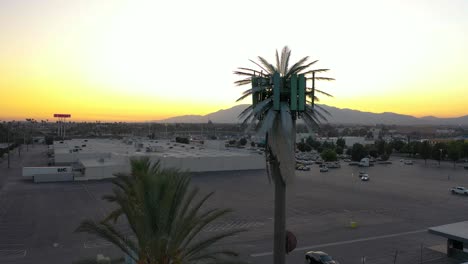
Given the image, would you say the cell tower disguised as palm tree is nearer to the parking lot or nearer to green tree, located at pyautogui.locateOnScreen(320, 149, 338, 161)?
the parking lot

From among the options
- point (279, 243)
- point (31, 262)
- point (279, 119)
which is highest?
point (279, 119)

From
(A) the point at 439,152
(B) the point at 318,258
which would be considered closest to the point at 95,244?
(B) the point at 318,258

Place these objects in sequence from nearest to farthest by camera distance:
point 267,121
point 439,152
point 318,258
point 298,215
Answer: point 267,121 < point 318,258 < point 298,215 < point 439,152

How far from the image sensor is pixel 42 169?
4831 centimetres

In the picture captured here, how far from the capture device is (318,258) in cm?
1938

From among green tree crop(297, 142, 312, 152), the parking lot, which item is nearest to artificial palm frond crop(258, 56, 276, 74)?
the parking lot

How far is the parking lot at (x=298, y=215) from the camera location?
21375mm

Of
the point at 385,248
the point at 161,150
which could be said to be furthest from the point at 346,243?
the point at 161,150

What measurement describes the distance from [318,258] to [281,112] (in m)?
12.5

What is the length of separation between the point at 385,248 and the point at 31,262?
1910cm

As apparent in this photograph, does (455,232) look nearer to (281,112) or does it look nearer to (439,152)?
(281,112)

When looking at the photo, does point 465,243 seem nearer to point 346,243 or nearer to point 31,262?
point 346,243

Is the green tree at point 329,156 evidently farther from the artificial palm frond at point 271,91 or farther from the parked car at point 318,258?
the artificial palm frond at point 271,91

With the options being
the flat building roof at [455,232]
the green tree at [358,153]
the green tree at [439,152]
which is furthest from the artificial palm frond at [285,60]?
the green tree at [439,152]
